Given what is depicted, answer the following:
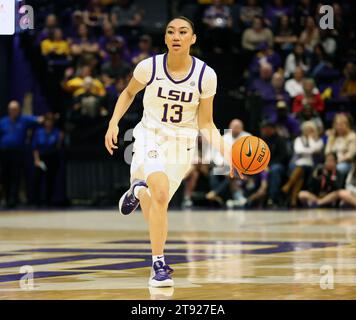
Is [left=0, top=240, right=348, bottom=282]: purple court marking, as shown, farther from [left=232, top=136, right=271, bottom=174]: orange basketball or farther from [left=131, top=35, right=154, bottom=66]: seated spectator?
[left=131, top=35, right=154, bottom=66]: seated spectator

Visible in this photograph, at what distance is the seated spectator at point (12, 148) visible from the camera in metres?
Result: 21.7

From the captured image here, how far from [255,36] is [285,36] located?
2.26ft

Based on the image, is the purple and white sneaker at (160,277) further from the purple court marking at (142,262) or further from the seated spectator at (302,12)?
the seated spectator at (302,12)

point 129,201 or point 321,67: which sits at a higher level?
point 321,67

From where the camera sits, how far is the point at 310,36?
22.7 m

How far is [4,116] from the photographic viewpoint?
76.6 feet

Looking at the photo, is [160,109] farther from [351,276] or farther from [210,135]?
[351,276]

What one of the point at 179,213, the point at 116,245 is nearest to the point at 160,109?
the point at 116,245

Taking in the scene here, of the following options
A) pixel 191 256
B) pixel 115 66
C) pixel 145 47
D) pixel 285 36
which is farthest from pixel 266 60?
pixel 191 256

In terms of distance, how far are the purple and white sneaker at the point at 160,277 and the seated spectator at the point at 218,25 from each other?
1559 centimetres

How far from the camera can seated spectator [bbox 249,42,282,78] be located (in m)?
22.7

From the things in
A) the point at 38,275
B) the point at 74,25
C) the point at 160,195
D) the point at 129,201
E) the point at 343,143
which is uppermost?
the point at 74,25

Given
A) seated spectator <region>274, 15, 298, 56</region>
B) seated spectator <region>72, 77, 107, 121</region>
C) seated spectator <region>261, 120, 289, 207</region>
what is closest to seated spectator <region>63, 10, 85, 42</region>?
seated spectator <region>72, 77, 107, 121</region>

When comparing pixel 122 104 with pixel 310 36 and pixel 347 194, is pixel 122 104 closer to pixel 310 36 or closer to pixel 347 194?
pixel 347 194
